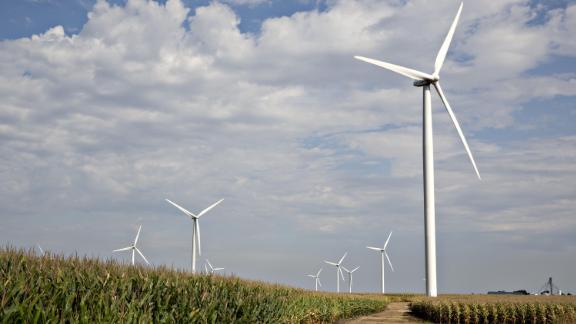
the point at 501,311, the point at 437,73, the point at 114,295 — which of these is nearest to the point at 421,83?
the point at 437,73

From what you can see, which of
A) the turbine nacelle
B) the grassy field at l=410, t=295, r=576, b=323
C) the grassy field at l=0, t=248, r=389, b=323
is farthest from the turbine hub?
the grassy field at l=0, t=248, r=389, b=323

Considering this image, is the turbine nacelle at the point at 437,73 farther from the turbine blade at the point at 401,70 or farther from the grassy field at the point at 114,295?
the grassy field at the point at 114,295

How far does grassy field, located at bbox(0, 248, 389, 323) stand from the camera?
37.0 ft

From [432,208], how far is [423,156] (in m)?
4.60

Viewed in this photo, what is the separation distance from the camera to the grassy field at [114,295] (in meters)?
11.3

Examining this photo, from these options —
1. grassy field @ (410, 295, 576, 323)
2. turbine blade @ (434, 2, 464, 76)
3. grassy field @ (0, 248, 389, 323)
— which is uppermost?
turbine blade @ (434, 2, 464, 76)

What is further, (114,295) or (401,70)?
(401,70)

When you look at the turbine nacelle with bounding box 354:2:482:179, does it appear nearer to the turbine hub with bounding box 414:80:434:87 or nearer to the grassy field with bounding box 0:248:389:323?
the turbine hub with bounding box 414:80:434:87

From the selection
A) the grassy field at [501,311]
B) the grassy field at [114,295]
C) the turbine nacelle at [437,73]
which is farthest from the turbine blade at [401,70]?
the grassy field at [114,295]

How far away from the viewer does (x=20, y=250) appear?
1723 cm

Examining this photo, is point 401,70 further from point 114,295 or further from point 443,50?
point 114,295

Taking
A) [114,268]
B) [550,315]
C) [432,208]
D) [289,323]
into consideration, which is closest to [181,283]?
[114,268]

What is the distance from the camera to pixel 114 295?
14.5 m

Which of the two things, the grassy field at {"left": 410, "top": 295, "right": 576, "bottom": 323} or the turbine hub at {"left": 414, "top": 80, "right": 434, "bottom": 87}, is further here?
the turbine hub at {"left": 414, "top": 80, "right": 434, "bottom": 87}
